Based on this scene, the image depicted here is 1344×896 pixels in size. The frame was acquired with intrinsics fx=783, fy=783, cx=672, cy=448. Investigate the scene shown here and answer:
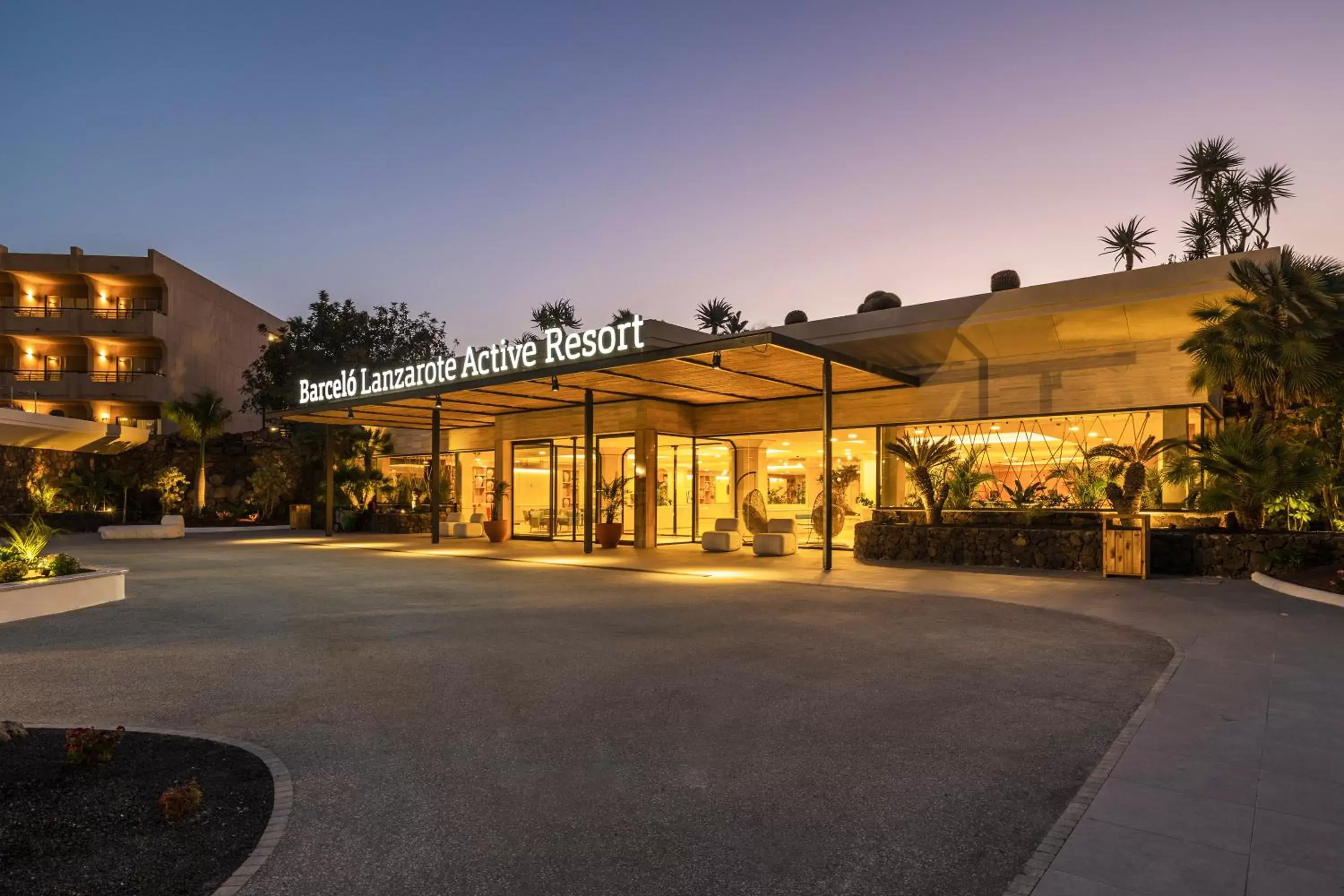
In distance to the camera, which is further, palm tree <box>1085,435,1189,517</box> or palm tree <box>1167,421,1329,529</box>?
palm tree <box>1085,435,1189,517</box>

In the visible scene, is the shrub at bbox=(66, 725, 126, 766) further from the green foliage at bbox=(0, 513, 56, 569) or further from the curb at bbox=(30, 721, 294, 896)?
the green foliage at bbox=(0, 513, 56, 569)

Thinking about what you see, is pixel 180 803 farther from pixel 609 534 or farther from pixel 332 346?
pixel 332 346

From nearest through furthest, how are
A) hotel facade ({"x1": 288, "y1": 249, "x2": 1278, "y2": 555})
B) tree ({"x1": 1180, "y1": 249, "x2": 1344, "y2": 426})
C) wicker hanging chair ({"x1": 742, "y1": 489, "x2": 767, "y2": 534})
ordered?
tree ({"x1": 1180, "y1": 249, "x2": 1344, "y2": 426})
hotel facade ({"x1": 288, "y1": 249, "x2": 1278, "y2": 555})
wicker hanging chair ({"x1": 742, "y1": 489, "x2": 767, "y2": 534})

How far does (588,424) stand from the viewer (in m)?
19.2

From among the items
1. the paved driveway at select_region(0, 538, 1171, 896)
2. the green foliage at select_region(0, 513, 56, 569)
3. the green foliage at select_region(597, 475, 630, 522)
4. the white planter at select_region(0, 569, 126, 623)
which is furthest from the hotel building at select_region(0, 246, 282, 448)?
the paved driveway at select_region(0, 538, 1171, 896)

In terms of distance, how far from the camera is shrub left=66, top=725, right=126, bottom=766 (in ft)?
14.3

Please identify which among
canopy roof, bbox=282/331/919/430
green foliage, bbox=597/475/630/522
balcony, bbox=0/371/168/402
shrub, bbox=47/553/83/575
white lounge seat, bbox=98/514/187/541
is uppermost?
balcony, bbox=0/371/168/402

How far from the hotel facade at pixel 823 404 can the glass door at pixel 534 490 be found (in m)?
0.06

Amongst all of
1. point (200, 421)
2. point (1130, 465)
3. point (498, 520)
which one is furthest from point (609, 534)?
point (200, 421)

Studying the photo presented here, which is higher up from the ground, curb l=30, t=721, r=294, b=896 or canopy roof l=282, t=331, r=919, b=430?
canopy roof l=282, t=331, r=919, b=430

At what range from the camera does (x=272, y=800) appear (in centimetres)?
404

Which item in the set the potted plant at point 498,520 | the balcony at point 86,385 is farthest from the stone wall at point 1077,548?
the balcony at point 86,385

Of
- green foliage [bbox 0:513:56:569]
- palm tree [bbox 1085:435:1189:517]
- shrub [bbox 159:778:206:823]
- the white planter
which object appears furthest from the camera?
palm tree [bbox 1085:435:1189:517]

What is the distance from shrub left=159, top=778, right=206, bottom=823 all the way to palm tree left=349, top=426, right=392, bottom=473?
29.6 m
